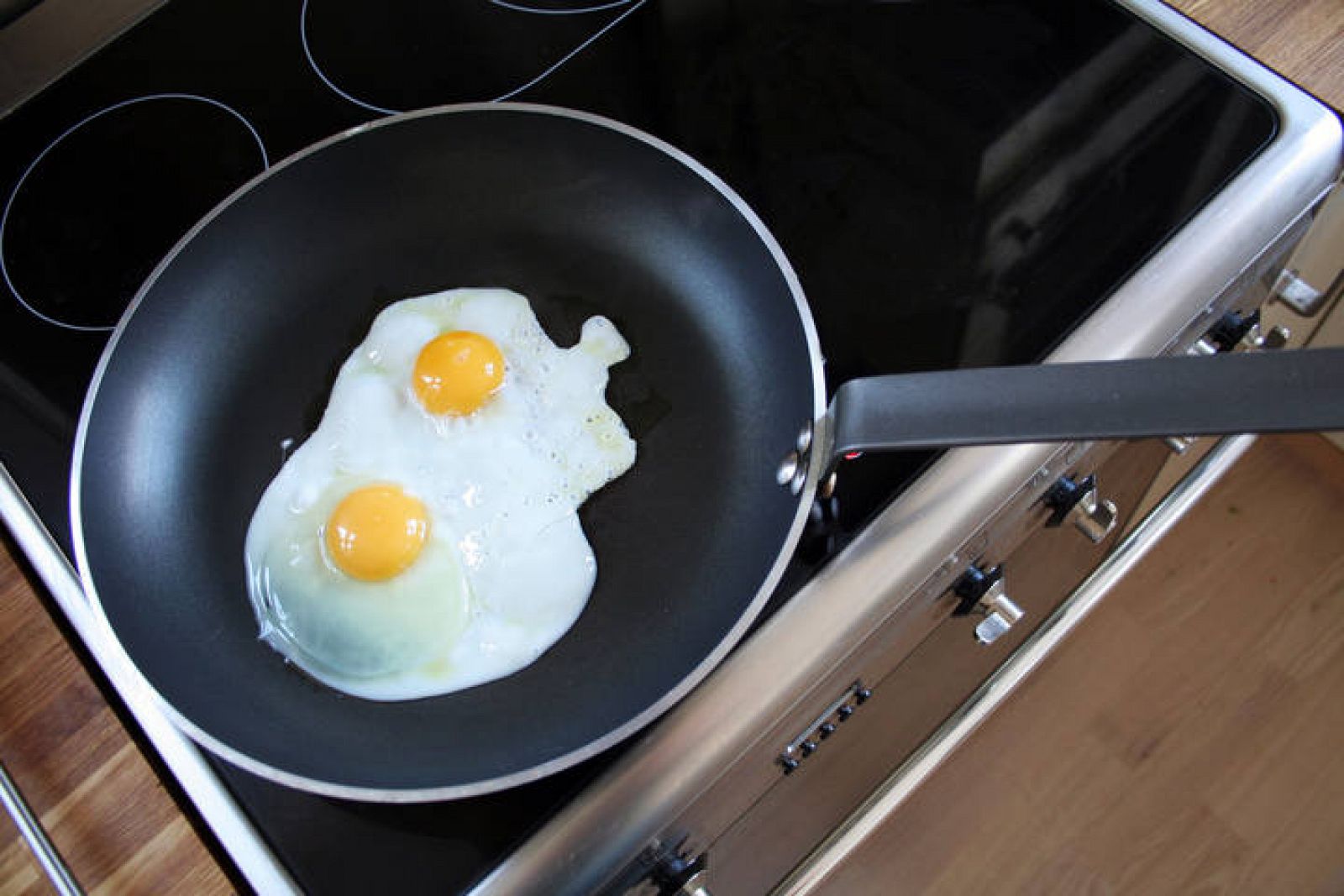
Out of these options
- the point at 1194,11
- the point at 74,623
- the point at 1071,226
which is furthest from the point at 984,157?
the point at 74,623

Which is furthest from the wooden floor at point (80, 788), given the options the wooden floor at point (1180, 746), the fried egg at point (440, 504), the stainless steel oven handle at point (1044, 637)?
the wooden floor at point (1180, 746)

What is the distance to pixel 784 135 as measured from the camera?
93 cm

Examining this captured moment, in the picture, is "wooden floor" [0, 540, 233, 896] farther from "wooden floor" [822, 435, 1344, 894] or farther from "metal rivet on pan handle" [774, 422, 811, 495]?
"wooden floor" [822, 435, 1344, 894]

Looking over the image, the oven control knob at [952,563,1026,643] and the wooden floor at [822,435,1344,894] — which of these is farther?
the wooden floor at [822,435,1344,894]

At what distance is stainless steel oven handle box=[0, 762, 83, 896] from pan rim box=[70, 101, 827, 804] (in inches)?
3.8

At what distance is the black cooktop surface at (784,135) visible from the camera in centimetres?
85

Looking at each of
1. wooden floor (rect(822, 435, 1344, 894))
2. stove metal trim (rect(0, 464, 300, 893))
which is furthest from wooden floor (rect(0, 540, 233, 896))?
wooden floor (rect(822, 435, 1344, 894))

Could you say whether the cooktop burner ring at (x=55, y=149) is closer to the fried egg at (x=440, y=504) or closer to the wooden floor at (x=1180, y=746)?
the fried egg at (x=440, y=504)

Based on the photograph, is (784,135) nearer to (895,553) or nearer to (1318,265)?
(895,553)

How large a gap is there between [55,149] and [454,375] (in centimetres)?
42

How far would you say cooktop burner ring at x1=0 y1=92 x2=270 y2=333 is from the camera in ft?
2.88

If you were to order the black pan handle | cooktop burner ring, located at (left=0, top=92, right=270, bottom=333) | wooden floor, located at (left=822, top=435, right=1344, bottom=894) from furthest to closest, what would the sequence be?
wooden floor, located at (left=822, top=435, right=1344, bottom=894), cooktop burner ring, located at (left=0, top=92, right=270, bottom=333), the black pan handle

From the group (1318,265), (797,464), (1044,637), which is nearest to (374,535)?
(797,464)

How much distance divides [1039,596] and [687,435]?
42 centimetres
